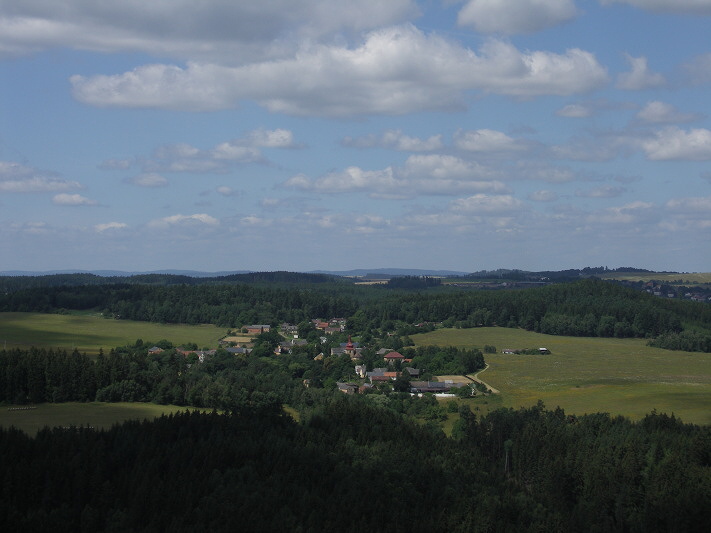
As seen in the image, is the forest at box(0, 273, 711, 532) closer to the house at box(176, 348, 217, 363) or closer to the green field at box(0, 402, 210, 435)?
the green field at box(0, 402, 210, 435)

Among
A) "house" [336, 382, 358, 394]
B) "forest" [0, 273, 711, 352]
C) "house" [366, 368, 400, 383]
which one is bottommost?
"house" [336, 382, 358, 394]

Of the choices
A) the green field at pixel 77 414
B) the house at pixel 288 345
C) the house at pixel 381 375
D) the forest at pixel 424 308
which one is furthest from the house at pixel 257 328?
the green field at pixel 77 414

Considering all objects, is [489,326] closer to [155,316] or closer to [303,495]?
[155,316]

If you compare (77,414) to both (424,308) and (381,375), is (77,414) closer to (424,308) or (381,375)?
(381,375)

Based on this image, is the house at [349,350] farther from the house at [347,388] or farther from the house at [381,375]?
the house at [347,388]

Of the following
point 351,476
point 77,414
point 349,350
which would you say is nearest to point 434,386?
point 349,350

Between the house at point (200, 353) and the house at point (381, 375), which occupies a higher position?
the house at point (200, 353)

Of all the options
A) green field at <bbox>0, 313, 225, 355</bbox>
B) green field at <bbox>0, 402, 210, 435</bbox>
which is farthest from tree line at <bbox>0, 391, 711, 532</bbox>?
green field at <bbox>0, 313, 225, 355</bbox>
